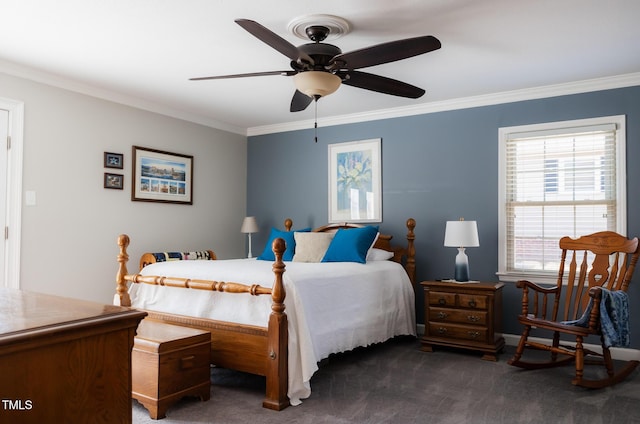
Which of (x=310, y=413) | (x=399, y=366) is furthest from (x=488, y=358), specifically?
(x=310, y=413)

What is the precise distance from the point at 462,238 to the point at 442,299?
56cm

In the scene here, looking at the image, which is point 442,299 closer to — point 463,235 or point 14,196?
point 463,235

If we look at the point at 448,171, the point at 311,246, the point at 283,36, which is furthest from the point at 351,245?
Answer: the point at 283,36

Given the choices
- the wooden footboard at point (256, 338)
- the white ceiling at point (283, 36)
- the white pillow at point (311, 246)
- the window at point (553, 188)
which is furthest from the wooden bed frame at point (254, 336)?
the window at point (553, 188)

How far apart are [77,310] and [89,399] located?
8.6 inches

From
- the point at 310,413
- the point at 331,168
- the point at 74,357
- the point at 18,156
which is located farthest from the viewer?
the point at 331,168

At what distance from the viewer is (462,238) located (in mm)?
4145

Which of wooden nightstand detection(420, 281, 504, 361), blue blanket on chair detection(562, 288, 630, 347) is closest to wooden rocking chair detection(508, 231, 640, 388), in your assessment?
blue blanket on chair detection(562, 288, 630, 347)

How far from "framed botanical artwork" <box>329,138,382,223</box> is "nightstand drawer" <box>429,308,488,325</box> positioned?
4.35 ft

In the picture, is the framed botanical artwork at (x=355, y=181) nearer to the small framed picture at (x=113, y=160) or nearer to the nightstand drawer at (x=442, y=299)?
the nightstand drawer at (x=442, y=299)

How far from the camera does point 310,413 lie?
9.07 ft

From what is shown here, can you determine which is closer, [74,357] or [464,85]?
A: [74,357]

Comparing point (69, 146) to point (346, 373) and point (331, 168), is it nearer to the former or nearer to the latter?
point (331, 168)

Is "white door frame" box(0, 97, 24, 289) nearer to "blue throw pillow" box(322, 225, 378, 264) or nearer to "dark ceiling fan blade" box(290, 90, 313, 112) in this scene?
"dark ceiling fan blade" box(290, 90, 313, 112)
